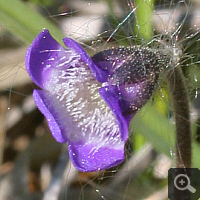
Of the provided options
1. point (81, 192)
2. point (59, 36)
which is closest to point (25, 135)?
point (81, 192)

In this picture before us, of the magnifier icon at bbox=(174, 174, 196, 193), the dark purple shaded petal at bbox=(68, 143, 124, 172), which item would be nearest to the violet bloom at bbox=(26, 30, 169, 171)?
the dark purple shaded petal at bbox=(68, 143, 124, 172)

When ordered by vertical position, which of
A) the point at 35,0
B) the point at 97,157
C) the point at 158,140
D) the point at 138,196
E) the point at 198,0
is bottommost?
the point at 138,196

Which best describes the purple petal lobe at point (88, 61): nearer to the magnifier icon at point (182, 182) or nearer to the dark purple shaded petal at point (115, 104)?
the dark purple shaded petal at point (115, 104)

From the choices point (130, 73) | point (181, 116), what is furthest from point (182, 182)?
point (130, 73)

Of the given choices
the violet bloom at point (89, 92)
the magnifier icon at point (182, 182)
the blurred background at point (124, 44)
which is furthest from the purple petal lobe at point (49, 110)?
the magnifier icon at point (182, 182)

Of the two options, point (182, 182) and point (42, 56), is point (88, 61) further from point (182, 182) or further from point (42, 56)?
point (182, 182)

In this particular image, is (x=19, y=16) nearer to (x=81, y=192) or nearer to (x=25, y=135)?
(x=81, y=192)

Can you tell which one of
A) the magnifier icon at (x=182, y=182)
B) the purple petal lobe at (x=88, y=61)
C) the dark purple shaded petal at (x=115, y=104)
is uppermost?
the purple petal lobe at (x=88, y=61)
